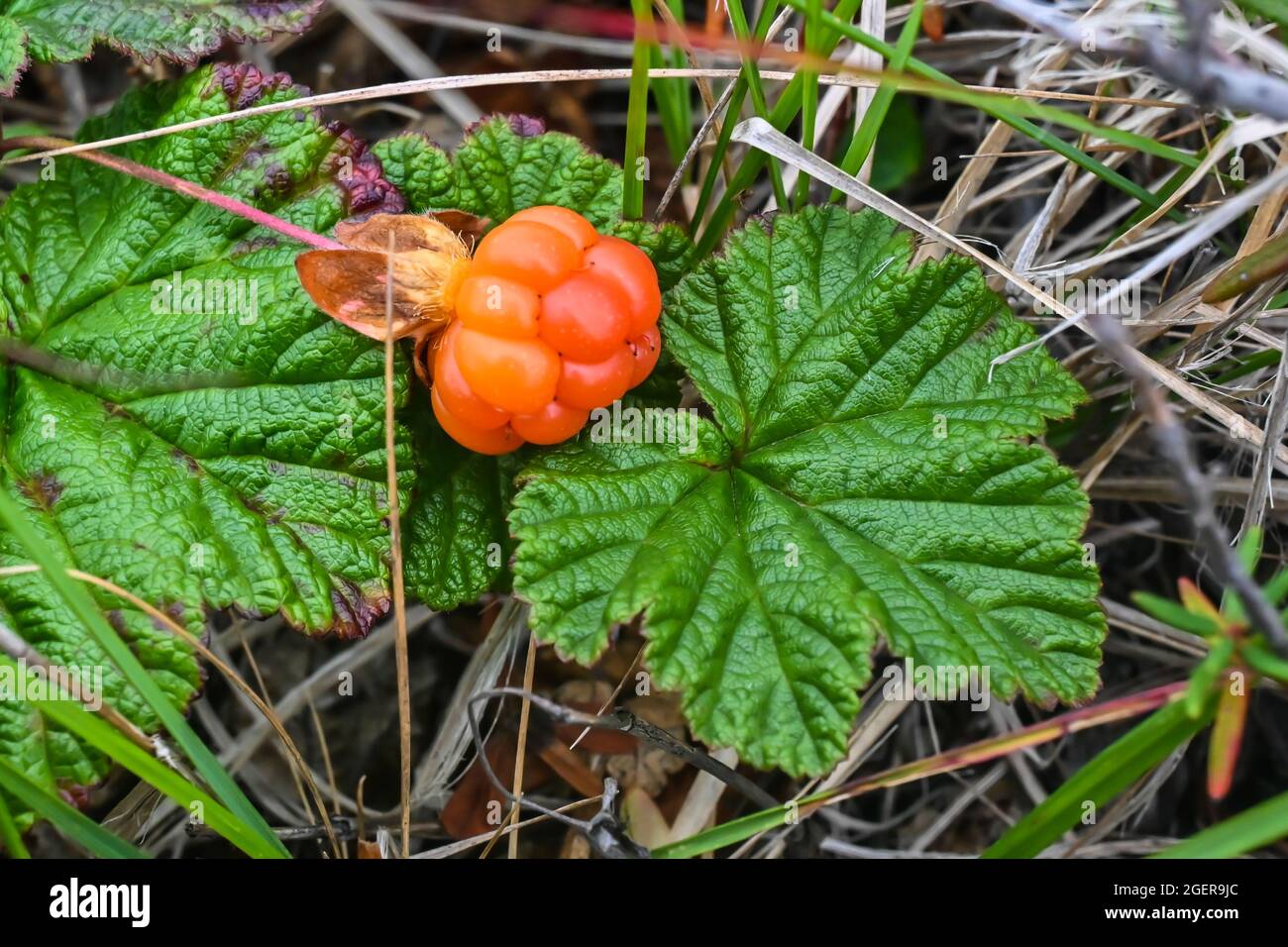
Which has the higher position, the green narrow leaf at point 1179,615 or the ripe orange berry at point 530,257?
the ripe orange berry at point 530,257

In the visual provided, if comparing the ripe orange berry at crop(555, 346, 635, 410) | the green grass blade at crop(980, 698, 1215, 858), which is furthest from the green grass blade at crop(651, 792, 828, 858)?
the ripe orange berry at crop(555, 346, 635, 410)

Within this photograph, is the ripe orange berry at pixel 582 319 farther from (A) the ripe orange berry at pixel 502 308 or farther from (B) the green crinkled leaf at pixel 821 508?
(B) the green crinkled leaf at pixel 821 508

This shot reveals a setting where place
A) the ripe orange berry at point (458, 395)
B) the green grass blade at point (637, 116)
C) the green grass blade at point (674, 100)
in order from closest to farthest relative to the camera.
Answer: the ripe orange berry at point (458, 395), the green grass blade at point (637, 116), the green grass blade at point (674, 100)

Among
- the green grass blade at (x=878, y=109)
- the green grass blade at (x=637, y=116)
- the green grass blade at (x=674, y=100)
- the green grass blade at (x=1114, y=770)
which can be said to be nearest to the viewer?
the green grass blade at (x=1114, y=770)

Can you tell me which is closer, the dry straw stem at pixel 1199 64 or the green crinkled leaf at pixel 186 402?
the dry straw stem at pixel 1199 64

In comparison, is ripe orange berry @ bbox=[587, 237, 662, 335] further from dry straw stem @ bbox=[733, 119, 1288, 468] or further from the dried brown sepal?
dry straw stem @ bbox=[733, 119, 1288, 468]

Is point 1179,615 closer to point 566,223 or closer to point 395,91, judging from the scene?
point 566,223

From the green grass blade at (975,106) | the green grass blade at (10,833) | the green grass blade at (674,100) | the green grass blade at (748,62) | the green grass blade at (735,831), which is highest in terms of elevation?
the green grass blade at (674,100)

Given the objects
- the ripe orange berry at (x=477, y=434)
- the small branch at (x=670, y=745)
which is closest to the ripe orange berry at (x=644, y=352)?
the ripe orange berry at (x=477, y=434)
